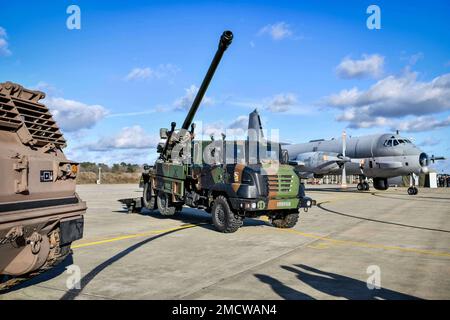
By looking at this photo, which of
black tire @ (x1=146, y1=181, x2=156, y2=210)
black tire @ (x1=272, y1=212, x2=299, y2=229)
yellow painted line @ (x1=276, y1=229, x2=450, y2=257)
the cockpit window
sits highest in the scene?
the cockpit window

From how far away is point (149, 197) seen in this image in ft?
47.8

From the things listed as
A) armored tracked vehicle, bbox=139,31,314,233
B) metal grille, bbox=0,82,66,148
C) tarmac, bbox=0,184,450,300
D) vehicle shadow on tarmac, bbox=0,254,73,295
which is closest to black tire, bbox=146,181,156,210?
armored tracked vehicle, bbox=139,31,314,233

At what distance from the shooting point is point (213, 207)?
10352 mm

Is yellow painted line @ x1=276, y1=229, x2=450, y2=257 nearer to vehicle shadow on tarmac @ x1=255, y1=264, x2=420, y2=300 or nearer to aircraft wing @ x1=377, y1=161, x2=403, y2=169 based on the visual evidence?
vehicle shadow on tarmac @ x1=255, y1=264, x2=420, y2=300

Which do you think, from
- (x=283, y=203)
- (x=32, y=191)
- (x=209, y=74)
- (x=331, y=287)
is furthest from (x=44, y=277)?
(x=209, y=74)

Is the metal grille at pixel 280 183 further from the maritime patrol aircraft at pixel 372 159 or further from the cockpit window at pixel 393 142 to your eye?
the cockpit window at pixel 393 142

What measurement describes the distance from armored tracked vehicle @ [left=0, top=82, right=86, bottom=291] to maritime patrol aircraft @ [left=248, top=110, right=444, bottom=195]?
2343 centimetres

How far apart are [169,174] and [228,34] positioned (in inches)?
200

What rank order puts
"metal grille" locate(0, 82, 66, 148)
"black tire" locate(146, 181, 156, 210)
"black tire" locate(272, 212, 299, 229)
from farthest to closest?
1. "black tire" locate(146, 181, 156, 210)
2. "black tire" locate(272, 212, 299, 229)
3. "metal grille" locate(0, 82, 66, 148)

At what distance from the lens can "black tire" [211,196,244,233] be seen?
388 inches

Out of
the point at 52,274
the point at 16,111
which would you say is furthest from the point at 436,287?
the point at 16,111

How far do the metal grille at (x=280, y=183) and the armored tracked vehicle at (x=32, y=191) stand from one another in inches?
210

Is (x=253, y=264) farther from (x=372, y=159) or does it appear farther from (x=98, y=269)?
(x=372, y=159)

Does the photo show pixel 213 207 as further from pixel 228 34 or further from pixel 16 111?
pixel 16 111
